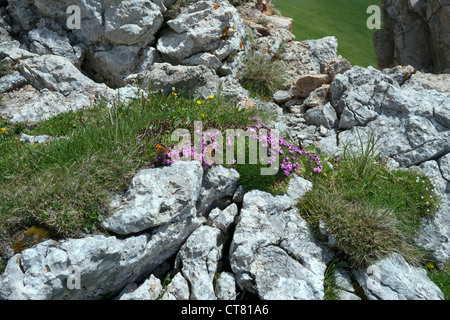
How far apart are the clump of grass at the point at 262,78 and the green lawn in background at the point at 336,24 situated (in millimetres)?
5718

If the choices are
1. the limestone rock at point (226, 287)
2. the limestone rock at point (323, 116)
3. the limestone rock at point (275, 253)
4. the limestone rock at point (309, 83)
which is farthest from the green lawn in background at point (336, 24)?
the limestone rock at point (226, 287)

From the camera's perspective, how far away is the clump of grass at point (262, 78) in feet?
30.0

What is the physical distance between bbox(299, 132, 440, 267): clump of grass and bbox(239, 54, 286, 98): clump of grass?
3.64 metres

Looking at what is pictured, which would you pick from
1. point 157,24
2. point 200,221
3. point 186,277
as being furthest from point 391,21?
point 186,277

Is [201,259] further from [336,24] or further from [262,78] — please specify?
[336,24]

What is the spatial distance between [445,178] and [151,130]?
5714 mm

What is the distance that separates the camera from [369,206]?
5055 mm

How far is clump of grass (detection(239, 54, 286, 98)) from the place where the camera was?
913cm

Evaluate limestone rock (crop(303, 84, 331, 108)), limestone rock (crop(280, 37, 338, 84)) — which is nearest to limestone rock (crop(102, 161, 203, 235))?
limestone rock (crop(303, 84, 331, 108))

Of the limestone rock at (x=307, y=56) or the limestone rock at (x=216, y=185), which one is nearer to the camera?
the limestone rock at (x=216, y=185)

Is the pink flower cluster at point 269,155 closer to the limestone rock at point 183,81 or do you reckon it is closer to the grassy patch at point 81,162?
the grassy patch at point 81,162

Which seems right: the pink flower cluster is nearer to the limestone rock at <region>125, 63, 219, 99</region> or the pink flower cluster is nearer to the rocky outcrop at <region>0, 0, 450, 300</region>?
the rocky outcrop at <region>0, 0, 450, 300</region>

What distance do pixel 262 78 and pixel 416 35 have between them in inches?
235

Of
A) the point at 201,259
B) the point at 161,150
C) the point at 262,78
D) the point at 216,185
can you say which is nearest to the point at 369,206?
the point at 216,185
